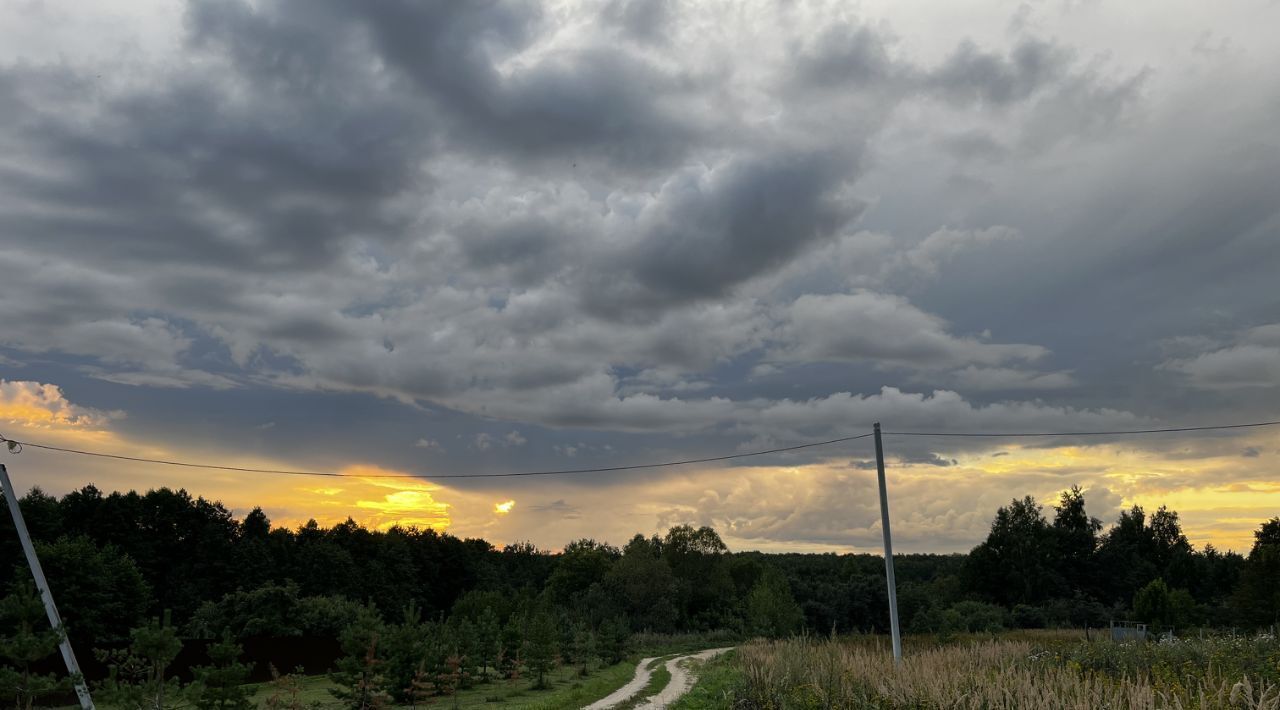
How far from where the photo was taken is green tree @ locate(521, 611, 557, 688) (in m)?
42.0

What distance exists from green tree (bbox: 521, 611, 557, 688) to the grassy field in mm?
17564

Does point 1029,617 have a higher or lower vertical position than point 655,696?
lower

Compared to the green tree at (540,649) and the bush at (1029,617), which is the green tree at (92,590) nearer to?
the green tree at (540,649)

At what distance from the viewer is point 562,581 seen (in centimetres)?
10969

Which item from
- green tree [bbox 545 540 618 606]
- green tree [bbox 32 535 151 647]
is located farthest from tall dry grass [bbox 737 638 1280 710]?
green tree [bbox 545 540 618 606]

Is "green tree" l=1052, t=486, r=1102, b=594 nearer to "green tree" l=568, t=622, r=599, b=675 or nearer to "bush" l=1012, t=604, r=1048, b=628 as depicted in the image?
"bush" l=1012, t=604, r=1048, b=628

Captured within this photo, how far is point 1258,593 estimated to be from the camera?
65.6 meters

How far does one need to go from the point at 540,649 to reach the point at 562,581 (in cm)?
6901

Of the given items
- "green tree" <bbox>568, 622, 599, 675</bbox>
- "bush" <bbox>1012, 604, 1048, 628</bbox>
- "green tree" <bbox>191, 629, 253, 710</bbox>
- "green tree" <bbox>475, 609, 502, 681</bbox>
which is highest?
"green tree" <bbox>191, 629, 253, 710</bbox>

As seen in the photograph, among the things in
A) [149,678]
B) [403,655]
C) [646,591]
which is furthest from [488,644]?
[646,591]

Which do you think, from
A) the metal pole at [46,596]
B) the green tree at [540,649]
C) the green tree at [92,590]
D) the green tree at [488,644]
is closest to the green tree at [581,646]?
the green tree at [488,644]

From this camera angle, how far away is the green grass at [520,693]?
31047 millimetres

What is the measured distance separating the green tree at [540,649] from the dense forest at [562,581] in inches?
11.3

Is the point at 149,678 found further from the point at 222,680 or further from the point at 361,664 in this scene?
the point at 361,664
